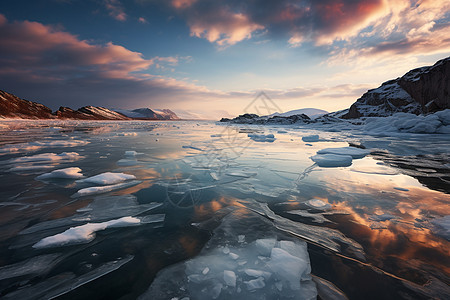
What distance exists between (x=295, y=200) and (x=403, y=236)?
134 centimetres

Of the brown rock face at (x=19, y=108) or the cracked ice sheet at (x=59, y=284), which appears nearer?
the cracked ice sheet at (x=59, y=284)

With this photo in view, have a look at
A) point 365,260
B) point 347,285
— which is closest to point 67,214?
point 347,285

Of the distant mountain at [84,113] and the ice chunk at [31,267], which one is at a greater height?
the distant mountain at [84,113]

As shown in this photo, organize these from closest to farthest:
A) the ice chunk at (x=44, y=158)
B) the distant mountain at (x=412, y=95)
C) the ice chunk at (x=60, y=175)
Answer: the ice chunk at (x=60, y=175)
the ice chunk at (x=44, y=158)
the distant mountain at (x=412, y=95)

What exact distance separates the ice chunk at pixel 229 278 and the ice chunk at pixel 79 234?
4.47 feet

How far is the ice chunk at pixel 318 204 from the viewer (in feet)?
9.51

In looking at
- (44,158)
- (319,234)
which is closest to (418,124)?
(319,234)

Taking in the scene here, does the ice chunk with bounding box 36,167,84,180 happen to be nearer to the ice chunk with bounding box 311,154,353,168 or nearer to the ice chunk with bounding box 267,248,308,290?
the ice chunk with bounding box 267,248,308,290

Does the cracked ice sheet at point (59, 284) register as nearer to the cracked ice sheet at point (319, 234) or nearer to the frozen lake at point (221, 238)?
the frozen lake at point (221, 238)

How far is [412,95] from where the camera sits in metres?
40.4

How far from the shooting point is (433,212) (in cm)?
272

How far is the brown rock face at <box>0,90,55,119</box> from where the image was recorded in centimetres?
6856

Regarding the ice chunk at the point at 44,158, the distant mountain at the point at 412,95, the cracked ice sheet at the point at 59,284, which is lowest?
the cracked ice sheet at the point at 59,284

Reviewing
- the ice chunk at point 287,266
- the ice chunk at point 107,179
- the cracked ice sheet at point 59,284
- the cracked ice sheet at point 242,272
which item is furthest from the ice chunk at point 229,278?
the ice chunk at point 107,179
